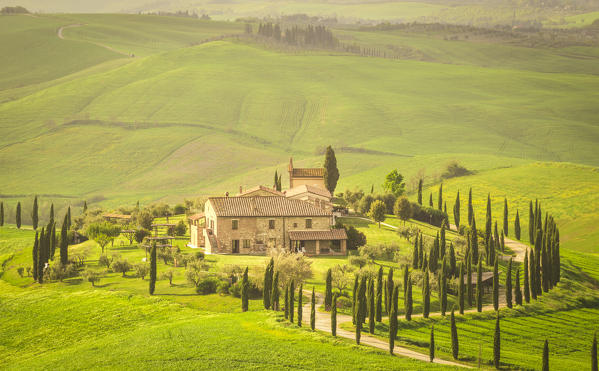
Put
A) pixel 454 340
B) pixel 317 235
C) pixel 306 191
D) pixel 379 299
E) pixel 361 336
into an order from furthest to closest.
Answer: pixel 306 191 < pixel 317 235 < pixel 379 299 < pixel 361 336 < pixel 454 340

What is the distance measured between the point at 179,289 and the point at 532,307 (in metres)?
35.4

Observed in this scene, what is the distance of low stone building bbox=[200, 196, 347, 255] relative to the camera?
85062 millimetres

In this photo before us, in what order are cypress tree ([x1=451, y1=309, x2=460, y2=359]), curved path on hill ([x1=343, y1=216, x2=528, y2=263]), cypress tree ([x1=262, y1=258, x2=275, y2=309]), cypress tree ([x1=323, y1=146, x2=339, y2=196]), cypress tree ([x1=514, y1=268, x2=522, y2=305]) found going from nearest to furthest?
cypress tree ([x1=451, y1=309, x2=460, y2=359]), cypress tree ([x1=262, y1=258, x2=275, y2=309]), cypress tree ([x1=514, y1=268, x2=522, y2=305]), curved path on hill ([x1=343, y1=216, x2=528, y2=263]), cypress tree ([x1=323, y1=146, x2=339, y2=196])

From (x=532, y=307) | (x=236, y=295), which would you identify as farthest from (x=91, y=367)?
(x=532, y=307)

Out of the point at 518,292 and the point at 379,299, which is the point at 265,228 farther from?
the point at 518,292

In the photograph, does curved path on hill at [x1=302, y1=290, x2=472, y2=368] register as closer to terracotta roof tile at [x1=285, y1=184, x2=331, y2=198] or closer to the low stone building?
the low stone building

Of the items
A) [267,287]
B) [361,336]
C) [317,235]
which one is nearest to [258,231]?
[317,235]

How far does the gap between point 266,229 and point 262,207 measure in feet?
9.95

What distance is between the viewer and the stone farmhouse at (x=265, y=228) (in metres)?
85.1

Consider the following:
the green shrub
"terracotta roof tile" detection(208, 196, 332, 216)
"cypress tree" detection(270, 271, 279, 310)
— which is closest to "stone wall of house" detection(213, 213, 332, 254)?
"terracotta roof tile" detection(208, 196, 332, 216)

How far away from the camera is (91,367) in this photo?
160 ft

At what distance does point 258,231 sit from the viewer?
86.2 meters

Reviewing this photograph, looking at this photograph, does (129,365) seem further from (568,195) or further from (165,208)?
(568,195)

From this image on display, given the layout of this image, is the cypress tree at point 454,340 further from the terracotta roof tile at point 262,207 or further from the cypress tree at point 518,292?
the terracotta roof tile at point 262,207
